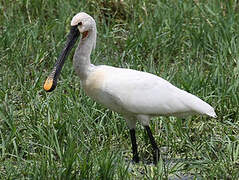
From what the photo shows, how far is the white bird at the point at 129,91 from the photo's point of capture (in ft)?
19.9

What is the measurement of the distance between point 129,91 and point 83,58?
49 cm

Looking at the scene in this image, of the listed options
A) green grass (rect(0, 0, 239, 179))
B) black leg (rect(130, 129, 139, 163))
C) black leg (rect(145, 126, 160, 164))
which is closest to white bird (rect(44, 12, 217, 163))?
black leg (rect(145, 126, 160, 164))

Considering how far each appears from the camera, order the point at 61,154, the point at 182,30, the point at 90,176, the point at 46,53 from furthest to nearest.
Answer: the point at 182,30
the point at 46,53
the point at 61,154
the point at 90,176

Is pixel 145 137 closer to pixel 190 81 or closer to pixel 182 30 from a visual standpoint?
pixel 190 81

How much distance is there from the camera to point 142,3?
31.0 feet

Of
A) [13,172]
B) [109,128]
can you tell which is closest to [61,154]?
[13,172]

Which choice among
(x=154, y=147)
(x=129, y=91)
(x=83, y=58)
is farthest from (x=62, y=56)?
(x=154, y=147)

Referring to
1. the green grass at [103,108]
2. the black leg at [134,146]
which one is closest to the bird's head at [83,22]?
the green grass at [103,108]

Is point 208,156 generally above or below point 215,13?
below

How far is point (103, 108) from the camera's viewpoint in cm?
696

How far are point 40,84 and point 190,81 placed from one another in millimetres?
1535

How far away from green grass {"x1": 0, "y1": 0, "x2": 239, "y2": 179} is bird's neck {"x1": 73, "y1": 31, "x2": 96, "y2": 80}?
0.51 metres

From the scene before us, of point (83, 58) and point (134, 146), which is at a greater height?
point (83, 58)

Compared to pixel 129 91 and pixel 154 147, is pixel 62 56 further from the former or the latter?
pixel 154 147
